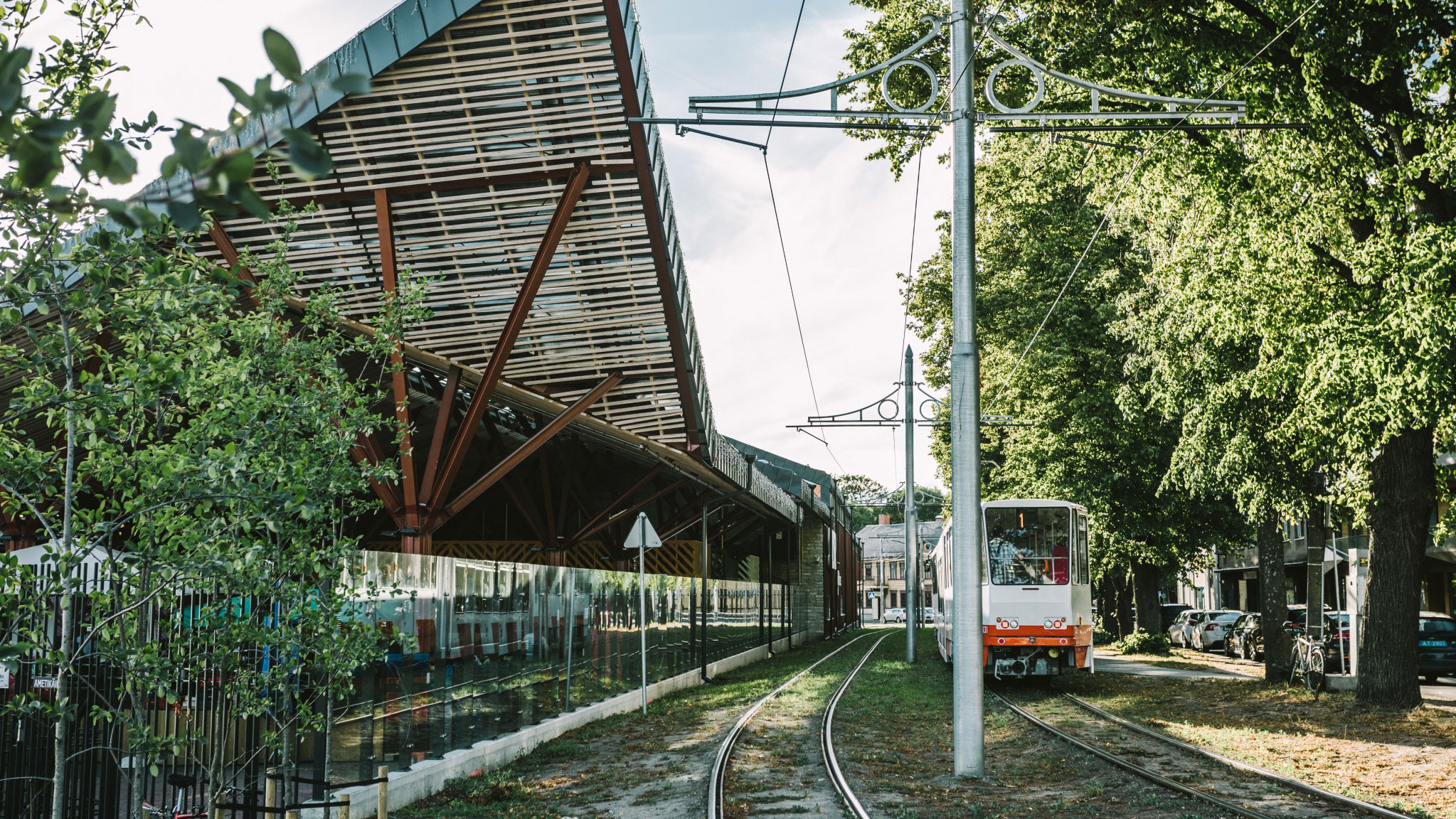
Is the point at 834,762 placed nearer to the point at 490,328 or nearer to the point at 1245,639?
the point at 490,328

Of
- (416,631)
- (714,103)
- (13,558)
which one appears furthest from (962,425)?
(13,558)

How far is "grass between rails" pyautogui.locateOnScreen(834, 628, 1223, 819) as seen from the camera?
9909mm

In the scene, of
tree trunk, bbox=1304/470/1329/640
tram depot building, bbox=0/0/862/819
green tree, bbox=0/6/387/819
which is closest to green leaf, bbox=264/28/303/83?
green tree, bbox=0/6/387/819

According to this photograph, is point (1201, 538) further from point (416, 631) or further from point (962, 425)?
point (416, 631)

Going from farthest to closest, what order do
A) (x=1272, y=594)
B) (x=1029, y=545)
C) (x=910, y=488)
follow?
(x=910, y=488)
(x=1272, y=594)
(x=1029, y=545)

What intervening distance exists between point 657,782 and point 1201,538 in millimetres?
21993

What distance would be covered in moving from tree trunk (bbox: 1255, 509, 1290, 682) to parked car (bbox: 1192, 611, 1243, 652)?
14.8m

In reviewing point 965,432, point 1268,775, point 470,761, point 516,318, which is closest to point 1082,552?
point 1268,775

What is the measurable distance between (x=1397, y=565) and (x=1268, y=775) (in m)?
7.64

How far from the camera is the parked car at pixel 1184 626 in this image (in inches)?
1640

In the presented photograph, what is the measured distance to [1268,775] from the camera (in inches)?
444

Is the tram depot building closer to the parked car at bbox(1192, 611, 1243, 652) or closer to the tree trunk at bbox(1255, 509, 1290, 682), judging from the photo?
the tree trunk at bbox(1255, 509, 1290, 682)

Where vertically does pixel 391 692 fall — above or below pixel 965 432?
below

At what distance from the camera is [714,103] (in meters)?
10.9
